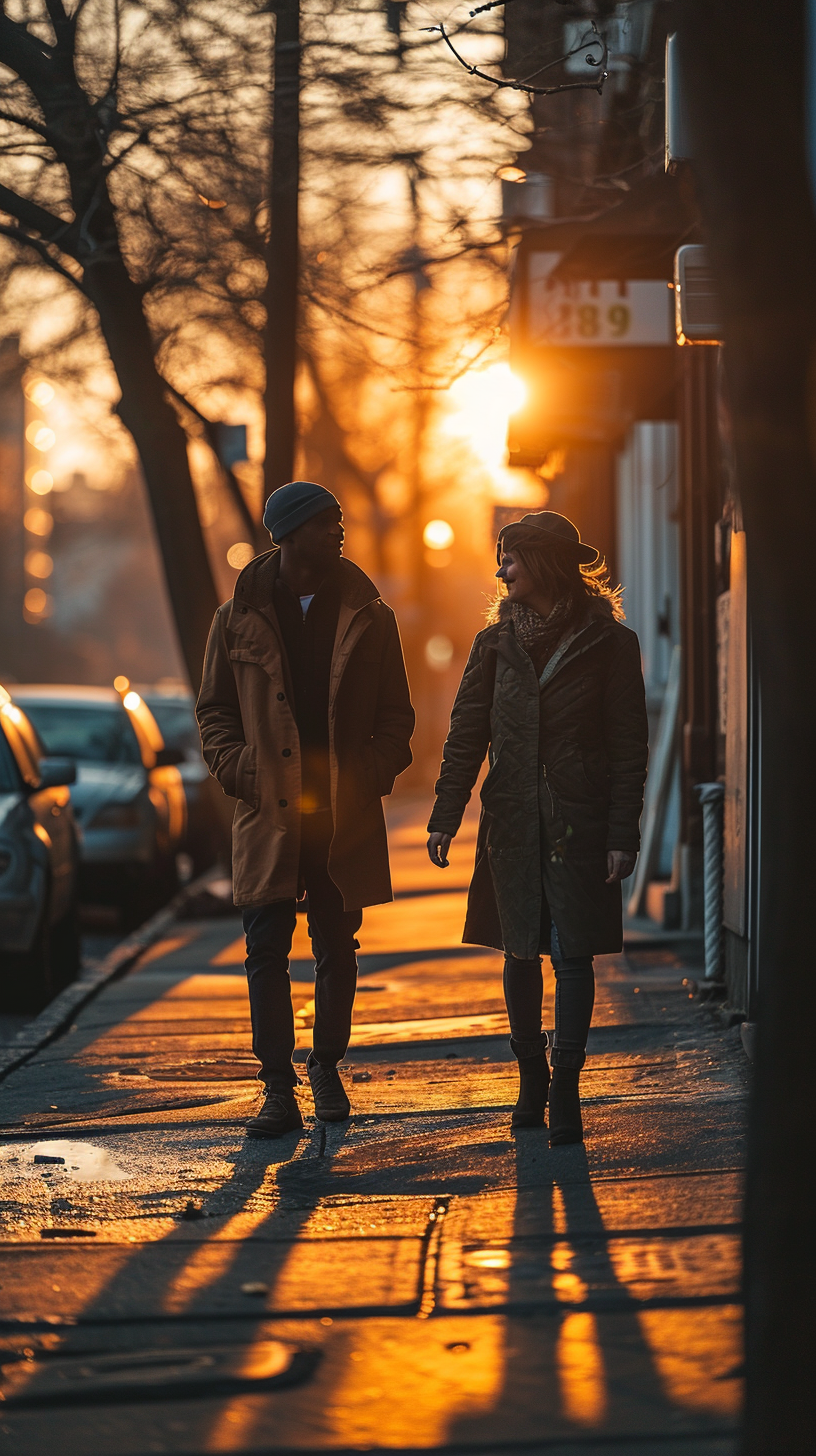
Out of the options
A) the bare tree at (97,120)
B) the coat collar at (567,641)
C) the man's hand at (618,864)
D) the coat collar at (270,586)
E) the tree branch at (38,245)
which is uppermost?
the bare tree at (97,120)

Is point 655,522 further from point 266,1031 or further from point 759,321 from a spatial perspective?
point 759,321

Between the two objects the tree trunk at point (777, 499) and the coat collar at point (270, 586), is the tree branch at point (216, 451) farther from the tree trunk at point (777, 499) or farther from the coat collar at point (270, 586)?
the tree trunk at point (777, 499)

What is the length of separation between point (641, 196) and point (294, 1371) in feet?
21.4

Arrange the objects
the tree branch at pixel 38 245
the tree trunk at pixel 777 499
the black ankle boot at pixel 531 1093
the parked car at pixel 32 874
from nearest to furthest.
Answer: the tree trunk at pixel 777 499
the black ankle boot at pixel 531 1093
the parked car at pixel 32 874
the tree branch at pixel 38 245

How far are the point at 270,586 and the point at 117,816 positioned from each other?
7.90 metres

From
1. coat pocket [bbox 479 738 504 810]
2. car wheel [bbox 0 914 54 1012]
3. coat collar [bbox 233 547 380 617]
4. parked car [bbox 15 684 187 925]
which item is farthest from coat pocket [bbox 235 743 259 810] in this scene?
parked car [bbox 15 684 187 925]

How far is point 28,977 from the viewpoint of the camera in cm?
911

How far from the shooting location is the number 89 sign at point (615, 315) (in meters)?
11.0

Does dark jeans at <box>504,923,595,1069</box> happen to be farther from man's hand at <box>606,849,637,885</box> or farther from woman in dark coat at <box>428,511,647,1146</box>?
man's hand at <box>606,849,637,885</box>

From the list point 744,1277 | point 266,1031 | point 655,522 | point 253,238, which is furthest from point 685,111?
point 655,522

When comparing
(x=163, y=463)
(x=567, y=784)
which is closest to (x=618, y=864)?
(x=567, y=784)

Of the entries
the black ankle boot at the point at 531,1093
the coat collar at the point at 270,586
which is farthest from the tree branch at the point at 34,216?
the black ankle boot at the point at 531,1093

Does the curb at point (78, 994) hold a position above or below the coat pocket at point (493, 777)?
below

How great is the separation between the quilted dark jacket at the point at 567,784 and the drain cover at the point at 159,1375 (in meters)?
1.85
